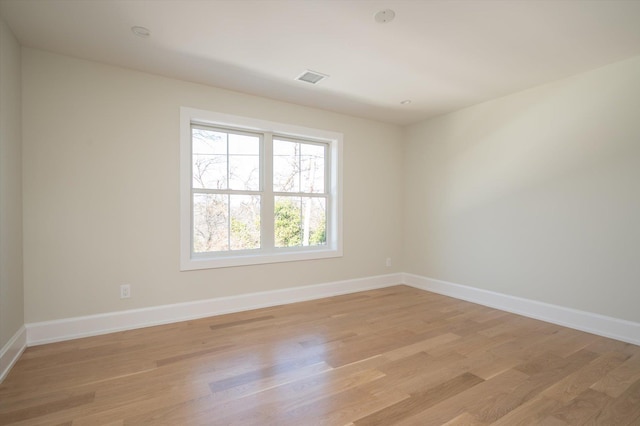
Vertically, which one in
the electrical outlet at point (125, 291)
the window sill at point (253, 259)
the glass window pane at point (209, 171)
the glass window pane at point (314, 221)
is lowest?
the electrical outlet at point (125, 291)

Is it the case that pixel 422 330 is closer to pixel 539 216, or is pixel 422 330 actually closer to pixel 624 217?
pixel 539 216

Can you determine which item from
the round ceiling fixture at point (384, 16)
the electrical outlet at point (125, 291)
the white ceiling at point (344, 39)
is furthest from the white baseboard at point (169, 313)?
the round ceiling fixture at point (384, 16)

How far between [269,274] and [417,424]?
7.87 ft

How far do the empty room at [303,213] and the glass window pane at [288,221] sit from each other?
0.10 feet

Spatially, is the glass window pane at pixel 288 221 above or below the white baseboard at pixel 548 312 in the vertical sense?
above

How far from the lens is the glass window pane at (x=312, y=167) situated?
13.6 ft

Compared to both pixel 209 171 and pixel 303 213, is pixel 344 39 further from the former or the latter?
pixel 303 213

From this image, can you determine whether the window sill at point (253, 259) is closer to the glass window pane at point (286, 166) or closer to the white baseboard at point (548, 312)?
the glass window pane at point (286, 166)

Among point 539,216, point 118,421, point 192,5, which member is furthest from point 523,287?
point 192,5

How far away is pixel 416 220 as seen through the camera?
4.72 m

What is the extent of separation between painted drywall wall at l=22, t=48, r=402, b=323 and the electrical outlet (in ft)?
0.12

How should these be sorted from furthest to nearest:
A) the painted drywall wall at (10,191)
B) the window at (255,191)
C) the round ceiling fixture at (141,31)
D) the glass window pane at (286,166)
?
the glass window pane at (286,166)
the window at (255,191)
the round ceiling fixture at (141,31)
the painted drywall wall at (10,191)

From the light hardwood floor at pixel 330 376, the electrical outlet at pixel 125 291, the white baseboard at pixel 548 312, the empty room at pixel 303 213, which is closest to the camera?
the light hardwood floor at pixel 330 376

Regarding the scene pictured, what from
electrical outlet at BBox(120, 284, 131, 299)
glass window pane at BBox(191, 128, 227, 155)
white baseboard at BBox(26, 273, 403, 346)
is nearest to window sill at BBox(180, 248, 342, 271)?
white baseboard at BBox(26, 273, 403, 346)
